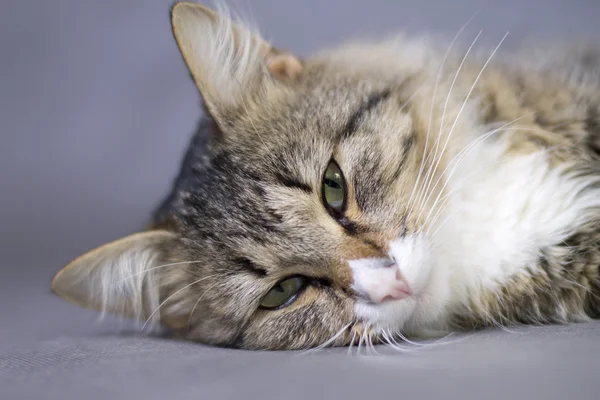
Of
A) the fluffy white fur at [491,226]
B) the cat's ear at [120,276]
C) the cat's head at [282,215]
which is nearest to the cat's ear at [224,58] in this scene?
the cat's head at [282,215]

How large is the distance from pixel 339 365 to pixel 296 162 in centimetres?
47

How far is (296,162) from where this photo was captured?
1.28 m

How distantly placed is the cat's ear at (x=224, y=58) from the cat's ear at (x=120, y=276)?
37 cm

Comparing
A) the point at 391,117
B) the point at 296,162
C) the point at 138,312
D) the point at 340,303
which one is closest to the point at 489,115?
the point at 391,117

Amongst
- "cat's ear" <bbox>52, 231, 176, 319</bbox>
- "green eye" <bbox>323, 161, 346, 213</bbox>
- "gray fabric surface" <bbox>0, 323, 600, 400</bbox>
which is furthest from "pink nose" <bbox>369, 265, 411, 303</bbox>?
"cat's ear" <bbox>52, 231, 176, 319</bbox>

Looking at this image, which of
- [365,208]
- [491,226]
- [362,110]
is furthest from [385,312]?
[362,110]

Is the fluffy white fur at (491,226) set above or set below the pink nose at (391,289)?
above

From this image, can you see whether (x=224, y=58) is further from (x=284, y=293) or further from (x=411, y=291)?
(x=411, y=291)

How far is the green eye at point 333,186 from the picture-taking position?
4.14 feet

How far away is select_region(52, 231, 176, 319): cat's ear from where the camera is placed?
1.34 meters

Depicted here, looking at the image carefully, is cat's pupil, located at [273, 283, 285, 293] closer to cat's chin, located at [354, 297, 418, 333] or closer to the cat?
the cat

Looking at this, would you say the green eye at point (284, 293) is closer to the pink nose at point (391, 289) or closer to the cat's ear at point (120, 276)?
the pink nose at point (391, 289)

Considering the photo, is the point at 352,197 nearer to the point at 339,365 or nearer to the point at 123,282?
the point at 339,365

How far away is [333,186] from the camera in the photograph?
127 centimetres
